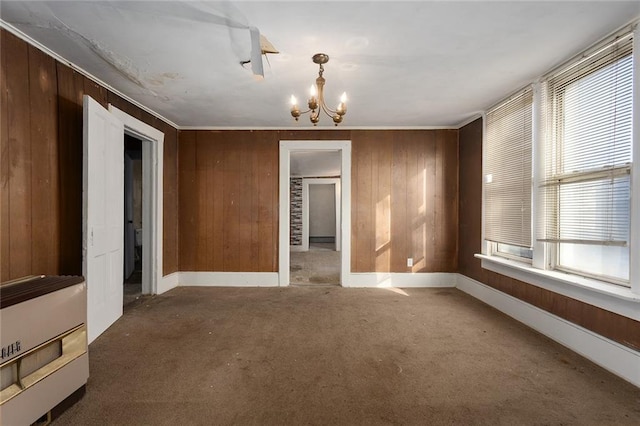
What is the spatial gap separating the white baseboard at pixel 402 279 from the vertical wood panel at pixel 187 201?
2574 millimetres

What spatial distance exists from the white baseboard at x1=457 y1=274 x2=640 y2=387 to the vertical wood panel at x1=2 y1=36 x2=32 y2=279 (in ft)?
14.2

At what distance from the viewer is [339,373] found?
6.74 ft

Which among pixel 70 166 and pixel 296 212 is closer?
pixel 70 166

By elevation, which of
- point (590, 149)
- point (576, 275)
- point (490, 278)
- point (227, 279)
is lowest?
point (227, 279)

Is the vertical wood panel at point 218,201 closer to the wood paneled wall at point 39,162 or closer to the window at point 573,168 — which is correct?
the wood paneled wall at point 39,162

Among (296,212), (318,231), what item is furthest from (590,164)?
(318,231)

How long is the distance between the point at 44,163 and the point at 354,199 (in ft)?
11.5

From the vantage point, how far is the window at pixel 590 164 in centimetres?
207

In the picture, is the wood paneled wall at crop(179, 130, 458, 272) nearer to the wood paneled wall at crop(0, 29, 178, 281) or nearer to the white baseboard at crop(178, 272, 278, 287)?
the white baseboard at crop(178, 272, 278, 287)

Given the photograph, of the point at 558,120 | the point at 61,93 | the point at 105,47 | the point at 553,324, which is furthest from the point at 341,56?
the point at 553,324

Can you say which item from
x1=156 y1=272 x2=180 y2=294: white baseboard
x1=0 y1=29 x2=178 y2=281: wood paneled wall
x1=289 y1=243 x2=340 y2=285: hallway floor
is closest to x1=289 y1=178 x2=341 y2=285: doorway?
x1=289 y1=243 x2=340 y2=285: hallway floor

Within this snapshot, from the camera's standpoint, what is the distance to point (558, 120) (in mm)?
2625

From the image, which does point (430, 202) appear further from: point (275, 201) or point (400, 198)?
point (275, 201)

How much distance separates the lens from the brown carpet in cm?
165
